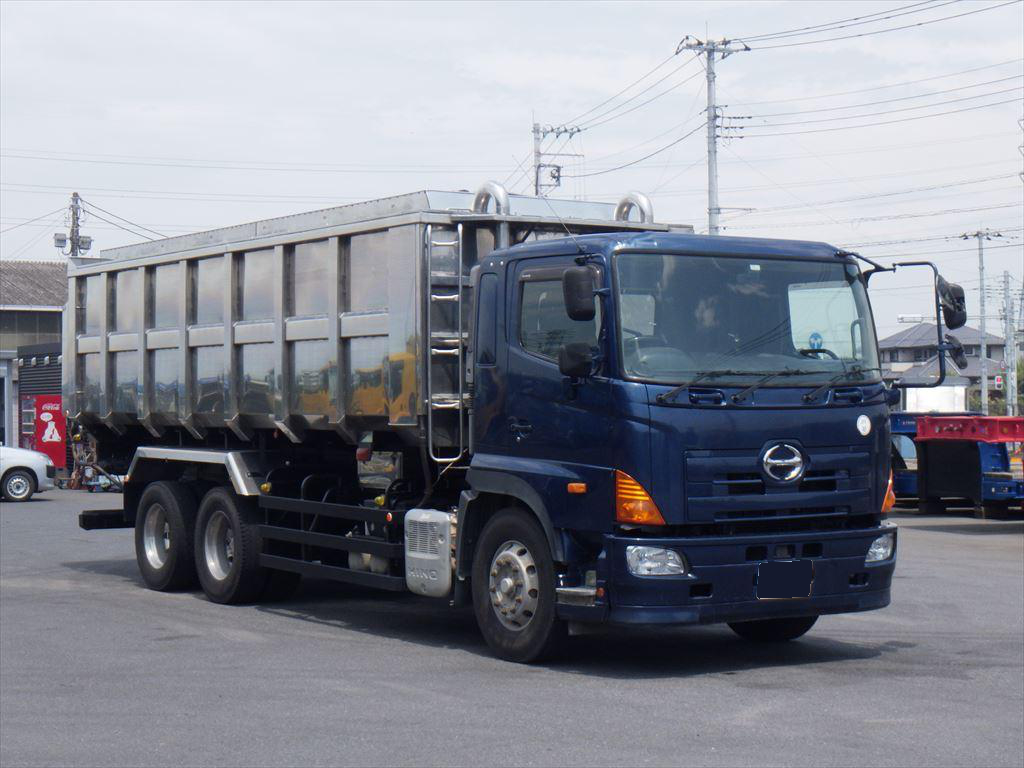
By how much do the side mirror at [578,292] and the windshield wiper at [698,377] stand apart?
67 cm

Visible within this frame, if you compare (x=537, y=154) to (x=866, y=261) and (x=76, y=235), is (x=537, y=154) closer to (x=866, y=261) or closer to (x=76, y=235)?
(x=76, y=235)

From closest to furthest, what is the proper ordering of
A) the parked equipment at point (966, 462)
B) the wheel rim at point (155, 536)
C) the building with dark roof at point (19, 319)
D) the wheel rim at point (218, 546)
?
the wheel rim at point (218, 546) < the wheel rim at point (155, 536) < the parked equipment at point (966, 462) < the building with dark roof at point (19, 319)

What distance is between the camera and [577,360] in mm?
8617

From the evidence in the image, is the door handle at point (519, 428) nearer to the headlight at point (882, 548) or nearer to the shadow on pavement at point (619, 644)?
the shadow on pavement at point (619, 644)

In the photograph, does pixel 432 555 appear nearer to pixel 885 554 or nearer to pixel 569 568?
pixel 569 568

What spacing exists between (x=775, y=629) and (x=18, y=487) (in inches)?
920

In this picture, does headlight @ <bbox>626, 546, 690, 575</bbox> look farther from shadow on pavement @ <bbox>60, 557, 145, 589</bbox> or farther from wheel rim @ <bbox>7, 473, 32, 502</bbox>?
wheel rim @ <bbox>7, 473, 32, 502</bbox>

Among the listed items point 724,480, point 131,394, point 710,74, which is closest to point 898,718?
point 724,480

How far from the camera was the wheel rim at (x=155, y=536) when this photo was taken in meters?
13.8

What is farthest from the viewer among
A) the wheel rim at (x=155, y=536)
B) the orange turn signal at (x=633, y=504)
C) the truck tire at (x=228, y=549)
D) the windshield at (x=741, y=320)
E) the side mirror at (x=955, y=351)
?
the wheel rim at (x=155, y=536)

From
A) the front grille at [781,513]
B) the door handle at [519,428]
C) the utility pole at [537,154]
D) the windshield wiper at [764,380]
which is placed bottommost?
the front grille at [781,513]

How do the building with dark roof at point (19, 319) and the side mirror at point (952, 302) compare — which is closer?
the side mirror at point (952, 302)

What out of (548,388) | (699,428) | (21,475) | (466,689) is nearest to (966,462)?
(548,388)

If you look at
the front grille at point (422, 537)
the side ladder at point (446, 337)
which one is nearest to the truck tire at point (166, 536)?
the front grille at point (422, 537)
